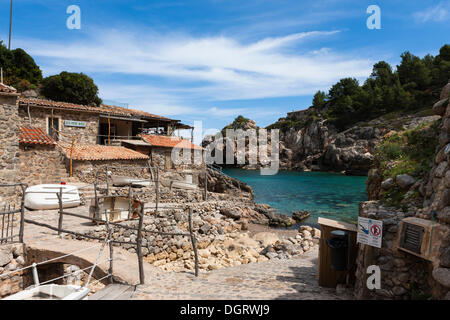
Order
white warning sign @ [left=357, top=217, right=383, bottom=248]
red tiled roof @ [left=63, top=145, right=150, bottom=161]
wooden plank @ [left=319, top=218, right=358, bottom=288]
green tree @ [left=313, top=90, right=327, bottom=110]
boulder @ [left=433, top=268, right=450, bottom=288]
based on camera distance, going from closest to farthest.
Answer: boulder @ [left=433, top=268, right=450, bottom=288]
white warning sign @ [left=357, top=217, right=383, bottom=248]
wooden plank @ [left=319, top=218, right=358, bottom=288]
red tiled roof @ [left=63, top=145, right=150, bottom=161]
green tree @ [left=313, top=90, right=327, bottom=110]

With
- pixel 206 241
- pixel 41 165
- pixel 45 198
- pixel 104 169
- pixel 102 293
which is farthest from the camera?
pixel 104 169

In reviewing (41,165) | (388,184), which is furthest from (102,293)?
(41,165)

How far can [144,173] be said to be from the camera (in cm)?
2492

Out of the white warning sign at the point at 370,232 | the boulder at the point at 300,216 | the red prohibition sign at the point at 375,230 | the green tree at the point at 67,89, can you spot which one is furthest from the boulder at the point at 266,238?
the green tree at the point at 67,89

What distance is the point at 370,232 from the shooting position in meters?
5.77

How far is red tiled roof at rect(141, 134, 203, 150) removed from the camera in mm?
28858

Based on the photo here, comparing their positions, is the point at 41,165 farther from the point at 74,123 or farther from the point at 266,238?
the point at 266,238

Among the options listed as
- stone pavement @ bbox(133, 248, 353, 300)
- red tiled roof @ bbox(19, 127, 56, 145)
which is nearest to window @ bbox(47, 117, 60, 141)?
red tiled roof @ bbox(19, 127, 56, 145)

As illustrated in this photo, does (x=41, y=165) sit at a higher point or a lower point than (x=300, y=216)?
higher

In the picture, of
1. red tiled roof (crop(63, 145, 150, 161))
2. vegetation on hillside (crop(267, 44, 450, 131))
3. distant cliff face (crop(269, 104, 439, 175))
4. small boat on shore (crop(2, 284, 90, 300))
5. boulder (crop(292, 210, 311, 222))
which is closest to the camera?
small boat on shore (crop(2, 284, 90, 300))

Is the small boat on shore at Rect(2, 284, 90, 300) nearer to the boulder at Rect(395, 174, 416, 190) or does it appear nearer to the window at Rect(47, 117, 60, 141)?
the boulder at Rect(395, 174, 416, 190)

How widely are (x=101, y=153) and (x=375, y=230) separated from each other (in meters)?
22.0

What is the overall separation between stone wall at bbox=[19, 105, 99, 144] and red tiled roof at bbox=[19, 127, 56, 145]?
127 inches
